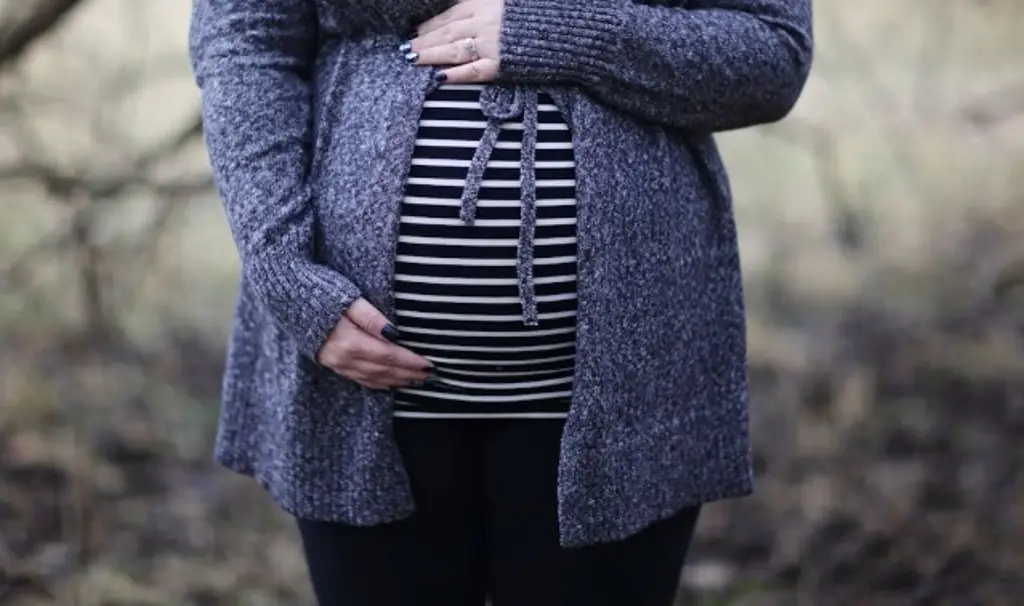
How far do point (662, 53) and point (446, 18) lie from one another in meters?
0.23

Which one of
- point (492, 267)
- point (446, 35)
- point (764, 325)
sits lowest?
point (764, 325)

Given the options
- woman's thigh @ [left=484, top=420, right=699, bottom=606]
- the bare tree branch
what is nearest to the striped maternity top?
woman's thigh @ [left=484, top=420, right=699, bottom=606]

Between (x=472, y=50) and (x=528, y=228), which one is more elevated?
(x=472, y=50)

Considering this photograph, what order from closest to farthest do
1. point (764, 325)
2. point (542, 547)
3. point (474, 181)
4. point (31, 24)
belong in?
1. point (474, 181)
2. point (542, 547)
3. point (31, 24)
4. point (764, 325)

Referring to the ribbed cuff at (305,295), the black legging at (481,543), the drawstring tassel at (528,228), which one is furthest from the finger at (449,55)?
the black legging at (481,543)

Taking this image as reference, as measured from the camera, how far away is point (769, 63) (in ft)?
4.39

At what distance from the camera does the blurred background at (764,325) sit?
2680 mm

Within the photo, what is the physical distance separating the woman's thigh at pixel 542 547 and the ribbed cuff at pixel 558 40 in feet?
1.19

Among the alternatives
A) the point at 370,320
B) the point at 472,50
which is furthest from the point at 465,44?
the point at 370,320

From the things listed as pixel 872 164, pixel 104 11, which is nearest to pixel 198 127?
pixel 104 11

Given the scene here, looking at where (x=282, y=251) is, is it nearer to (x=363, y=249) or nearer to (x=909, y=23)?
(x=363, y=249)

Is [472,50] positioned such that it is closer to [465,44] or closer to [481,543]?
[465,44]

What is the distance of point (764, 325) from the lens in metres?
3.64

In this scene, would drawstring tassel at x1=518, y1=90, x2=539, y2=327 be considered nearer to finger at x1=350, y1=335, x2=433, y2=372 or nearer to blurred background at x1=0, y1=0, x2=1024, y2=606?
finger at x1=350, y1=335, x2=433, y2=372
